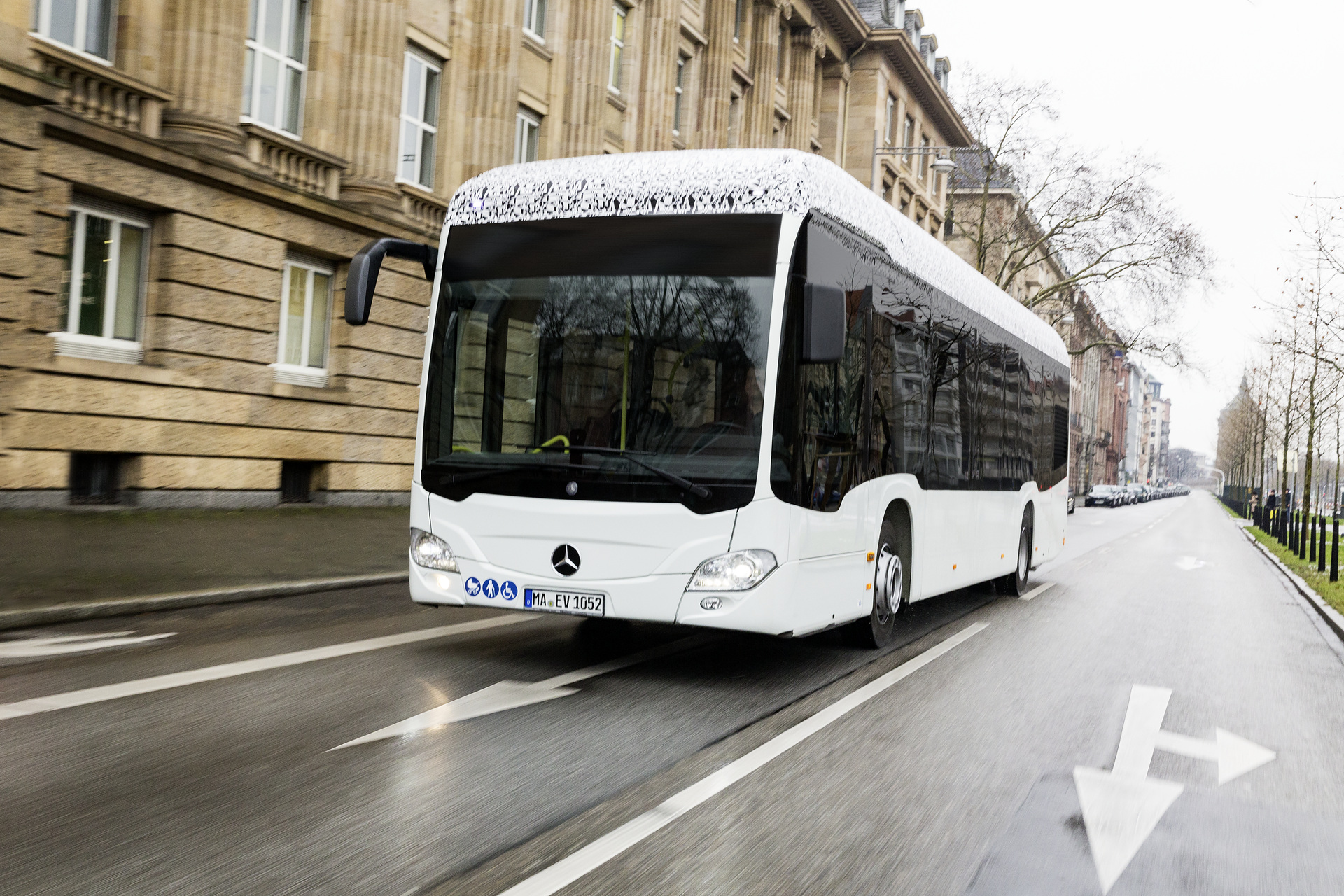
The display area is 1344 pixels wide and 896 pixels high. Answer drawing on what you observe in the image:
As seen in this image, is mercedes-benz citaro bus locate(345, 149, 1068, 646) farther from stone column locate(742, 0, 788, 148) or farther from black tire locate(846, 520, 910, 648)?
stone column locate(742, 0, 788, 148)

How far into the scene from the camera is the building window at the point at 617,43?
28438 millimetres

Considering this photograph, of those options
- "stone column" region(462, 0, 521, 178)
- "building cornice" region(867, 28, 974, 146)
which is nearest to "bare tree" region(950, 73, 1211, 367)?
"building cornice" region(867, 28, 974, 146)

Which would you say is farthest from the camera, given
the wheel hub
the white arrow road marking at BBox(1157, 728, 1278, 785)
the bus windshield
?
the wheel hub

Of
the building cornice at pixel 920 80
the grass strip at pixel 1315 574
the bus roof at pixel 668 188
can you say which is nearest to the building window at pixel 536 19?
the grass strip at pixel 1315 574

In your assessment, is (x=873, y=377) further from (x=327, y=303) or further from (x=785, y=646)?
(x=327, y=303)

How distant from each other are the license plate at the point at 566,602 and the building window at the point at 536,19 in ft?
65.9

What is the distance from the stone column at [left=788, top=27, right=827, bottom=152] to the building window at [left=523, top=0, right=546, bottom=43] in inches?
652

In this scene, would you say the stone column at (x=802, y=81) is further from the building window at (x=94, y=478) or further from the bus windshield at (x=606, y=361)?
the bus windshield at (x=606, y=361)

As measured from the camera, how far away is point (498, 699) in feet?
20.8

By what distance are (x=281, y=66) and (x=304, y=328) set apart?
12.8 feet

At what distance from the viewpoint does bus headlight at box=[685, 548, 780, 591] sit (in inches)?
257

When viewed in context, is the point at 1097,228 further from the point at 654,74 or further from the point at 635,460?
the point at 635,460

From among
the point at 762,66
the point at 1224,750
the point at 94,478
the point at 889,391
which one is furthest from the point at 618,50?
the point at 1224,750

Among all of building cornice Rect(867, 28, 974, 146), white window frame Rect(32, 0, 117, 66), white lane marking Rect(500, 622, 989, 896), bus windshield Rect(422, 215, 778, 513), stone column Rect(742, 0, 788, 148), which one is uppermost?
building cornice Rect(867, 28, 974, 146)
